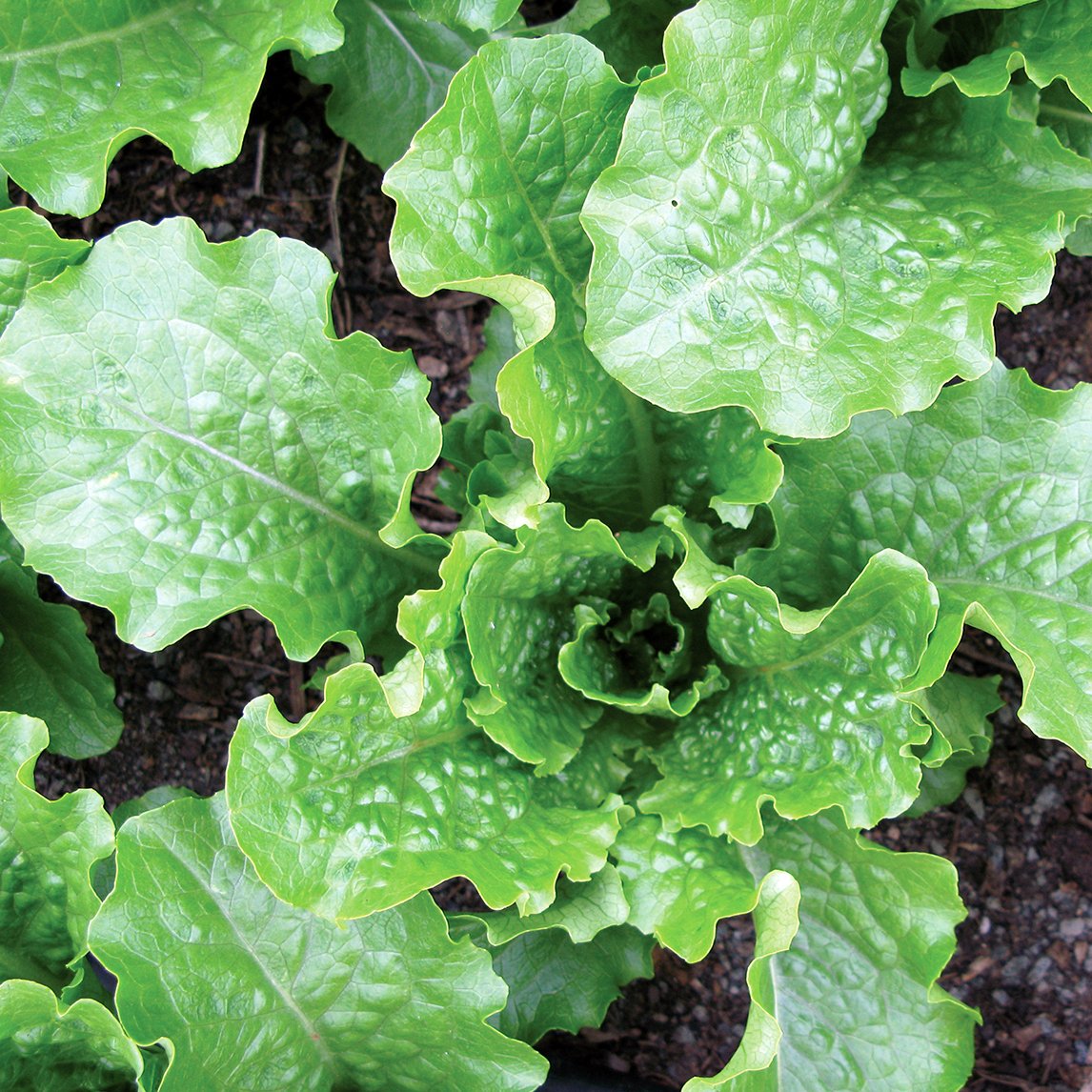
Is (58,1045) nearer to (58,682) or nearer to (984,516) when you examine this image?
(58,682)

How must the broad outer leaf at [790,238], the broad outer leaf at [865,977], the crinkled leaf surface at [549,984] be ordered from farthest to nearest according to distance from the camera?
the crinkled leaf surface at [549,984]
the broad outer leaf at [865,977]
the broad outer leaf at [790,238]

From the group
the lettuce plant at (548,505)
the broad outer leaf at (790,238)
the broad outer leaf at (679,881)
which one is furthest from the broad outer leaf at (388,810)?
the broad outer leaf at (790,238)

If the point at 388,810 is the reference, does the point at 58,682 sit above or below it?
below

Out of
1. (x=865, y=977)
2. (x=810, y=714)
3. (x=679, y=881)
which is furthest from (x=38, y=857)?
(x=865, y=977)

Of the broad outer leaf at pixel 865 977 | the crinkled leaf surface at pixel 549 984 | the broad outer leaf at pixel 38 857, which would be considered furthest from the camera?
the crinkled leaf surface at pixel 549 984

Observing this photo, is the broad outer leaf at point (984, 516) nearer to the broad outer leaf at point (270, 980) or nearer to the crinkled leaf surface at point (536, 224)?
the crinkled leaf surface at point (536, 224)

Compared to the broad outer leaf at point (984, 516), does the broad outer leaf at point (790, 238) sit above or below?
above
